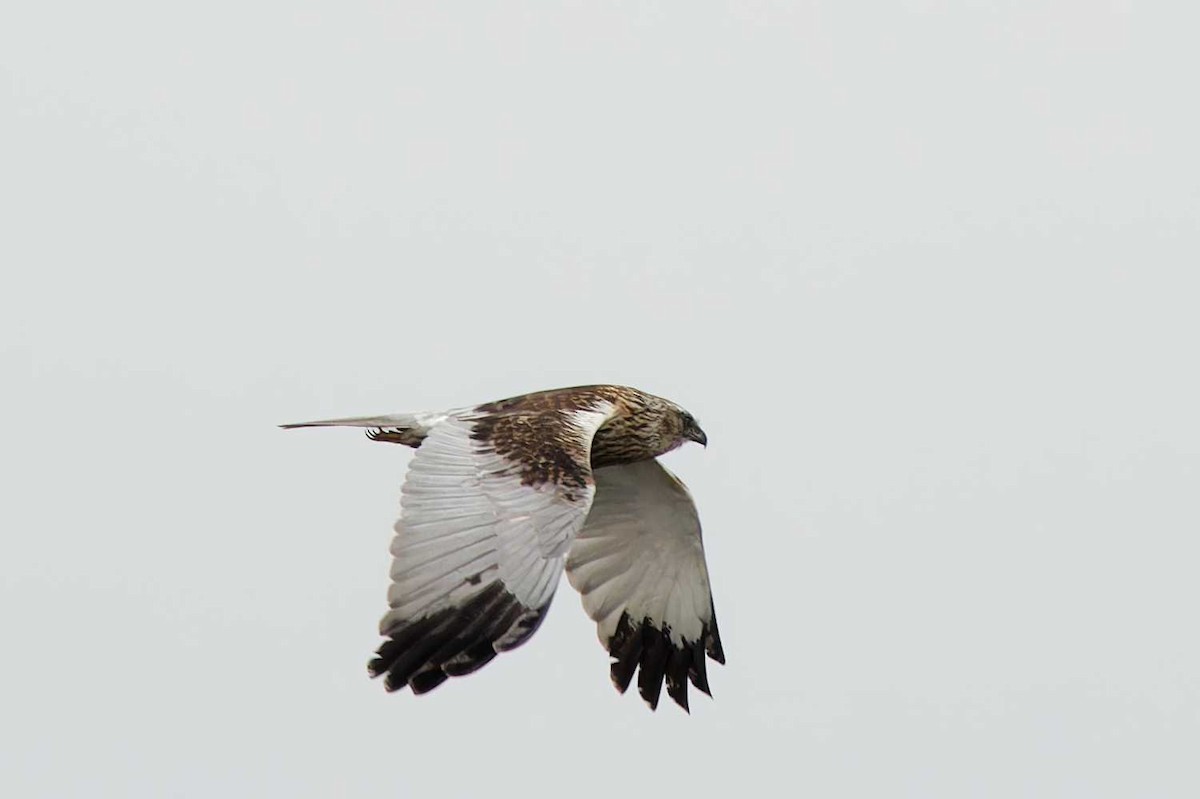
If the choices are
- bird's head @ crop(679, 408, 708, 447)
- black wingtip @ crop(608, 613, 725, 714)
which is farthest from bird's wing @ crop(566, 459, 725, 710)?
bird's head @ crop(679, 408, 708, 447)

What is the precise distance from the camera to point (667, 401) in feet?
44.0

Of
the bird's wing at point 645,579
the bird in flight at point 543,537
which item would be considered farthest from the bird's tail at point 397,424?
the bird's wing at point 645,579

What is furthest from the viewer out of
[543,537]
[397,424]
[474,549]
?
[397,424]

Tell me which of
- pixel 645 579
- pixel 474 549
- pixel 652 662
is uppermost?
pixel 474 549

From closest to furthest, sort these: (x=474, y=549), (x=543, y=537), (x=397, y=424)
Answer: (x=474, y=549)
(x=543, y=537)
(x=397, y=424)

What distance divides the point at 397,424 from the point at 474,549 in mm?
2426

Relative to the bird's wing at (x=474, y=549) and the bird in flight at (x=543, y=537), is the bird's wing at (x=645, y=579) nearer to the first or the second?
the bird in flight at (x=543, y=537)

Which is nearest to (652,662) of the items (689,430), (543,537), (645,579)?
(645,579)

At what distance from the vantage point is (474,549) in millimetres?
10148

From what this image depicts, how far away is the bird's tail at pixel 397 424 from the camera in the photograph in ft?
40.5

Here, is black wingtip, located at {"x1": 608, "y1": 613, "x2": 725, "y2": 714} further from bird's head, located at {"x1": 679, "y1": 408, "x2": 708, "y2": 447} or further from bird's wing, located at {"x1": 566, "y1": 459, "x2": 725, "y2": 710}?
bird's head, located at {"x1": 679, "y1": 408, "x2": 708, "y2": 447}

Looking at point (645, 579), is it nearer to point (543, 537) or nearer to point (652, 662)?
point (652, 662)

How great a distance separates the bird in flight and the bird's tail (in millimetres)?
10

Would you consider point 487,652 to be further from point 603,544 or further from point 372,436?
point 603,544
